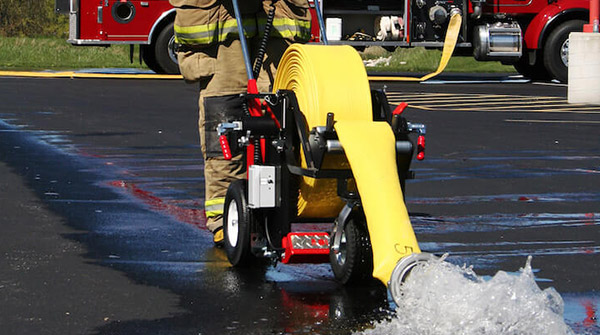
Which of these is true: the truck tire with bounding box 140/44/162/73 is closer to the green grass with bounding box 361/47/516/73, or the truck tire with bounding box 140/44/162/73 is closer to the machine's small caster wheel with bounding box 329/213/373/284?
the green grass with bounding box 361/47/516/73

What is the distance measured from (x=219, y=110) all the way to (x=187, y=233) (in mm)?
953

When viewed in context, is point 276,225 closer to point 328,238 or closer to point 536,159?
point 328,238

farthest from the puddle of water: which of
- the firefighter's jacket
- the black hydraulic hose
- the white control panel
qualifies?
the firefighter's jacket

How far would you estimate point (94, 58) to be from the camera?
30.6m

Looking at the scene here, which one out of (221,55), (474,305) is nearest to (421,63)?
(221,55)

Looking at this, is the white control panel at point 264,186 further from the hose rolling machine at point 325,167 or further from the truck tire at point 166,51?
the truck tire at point 166,51

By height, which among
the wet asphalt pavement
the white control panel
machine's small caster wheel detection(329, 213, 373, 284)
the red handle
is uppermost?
the red handle

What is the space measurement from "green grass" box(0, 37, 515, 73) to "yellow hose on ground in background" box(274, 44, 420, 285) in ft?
71.3

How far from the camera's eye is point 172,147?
41.0 ft

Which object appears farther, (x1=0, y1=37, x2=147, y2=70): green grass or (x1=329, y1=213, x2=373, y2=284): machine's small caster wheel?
(x1=0, y1=37, x2=147, y2=70): green grass

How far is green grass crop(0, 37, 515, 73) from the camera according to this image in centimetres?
2858

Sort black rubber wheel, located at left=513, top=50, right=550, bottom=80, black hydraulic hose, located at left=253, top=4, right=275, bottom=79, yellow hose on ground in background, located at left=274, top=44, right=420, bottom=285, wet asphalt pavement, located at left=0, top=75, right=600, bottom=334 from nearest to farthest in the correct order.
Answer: yellow hose on ground in background, located at left=274, top=44, right=420, bottom=285 < wet asphalt pavement, located at left=0, top=75, right=600, bottom=334 < black hydraulic hose, located at left=253, top=4, right=275, bottom=79 < black rubber wheel, located at left=513, top=50, right=550, bottom=80

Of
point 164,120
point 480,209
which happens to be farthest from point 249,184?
point 164,120

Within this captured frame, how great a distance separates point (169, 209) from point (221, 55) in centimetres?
185
